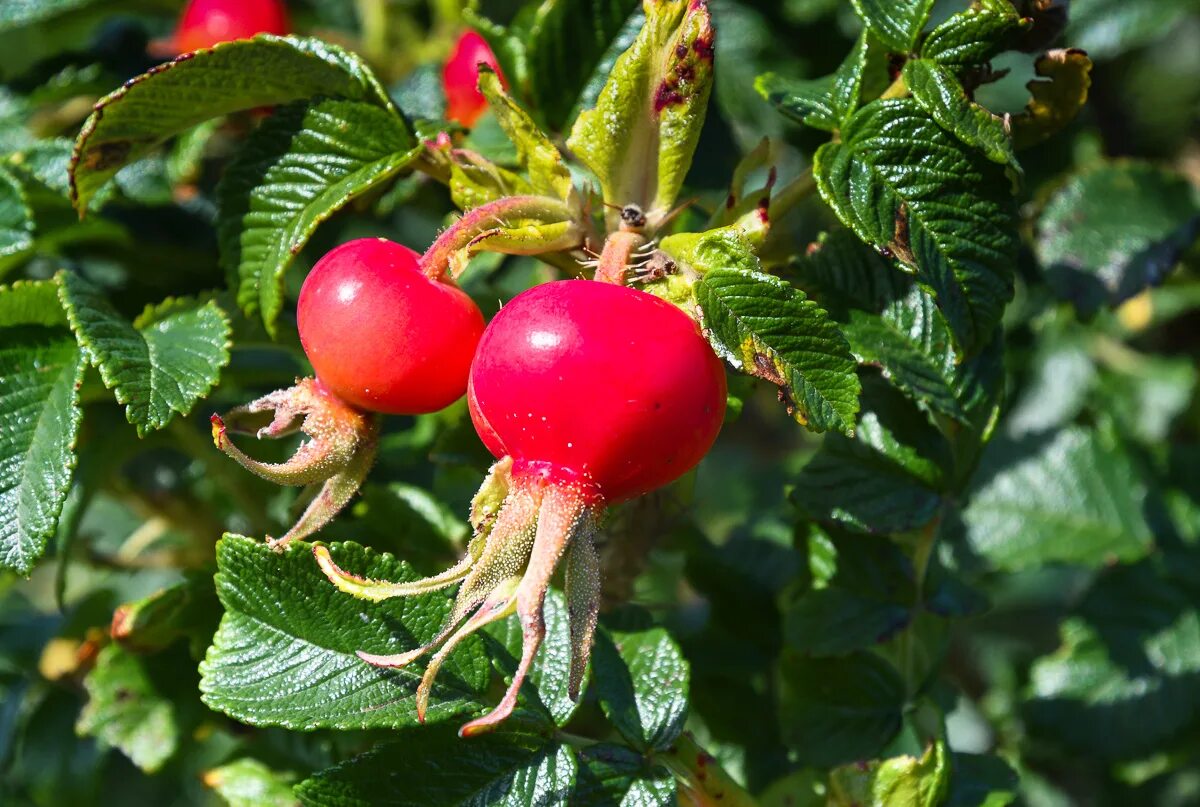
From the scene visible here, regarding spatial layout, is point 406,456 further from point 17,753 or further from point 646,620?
point 17,753

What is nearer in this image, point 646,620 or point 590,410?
point 590,410

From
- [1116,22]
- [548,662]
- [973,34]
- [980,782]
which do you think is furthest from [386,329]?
[1116,22]

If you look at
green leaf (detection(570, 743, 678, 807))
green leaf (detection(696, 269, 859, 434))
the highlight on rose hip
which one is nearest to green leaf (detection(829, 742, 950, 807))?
the highlight on rose hip

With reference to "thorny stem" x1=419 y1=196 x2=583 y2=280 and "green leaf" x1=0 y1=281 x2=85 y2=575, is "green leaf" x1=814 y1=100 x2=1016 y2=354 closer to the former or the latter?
"thorny stem" x1=419 y1=196 x2=583 y2=280

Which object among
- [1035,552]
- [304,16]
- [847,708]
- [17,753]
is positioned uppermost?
[304,16]

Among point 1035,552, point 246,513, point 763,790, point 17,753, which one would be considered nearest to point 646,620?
point 763,790

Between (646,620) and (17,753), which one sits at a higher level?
(646,620)

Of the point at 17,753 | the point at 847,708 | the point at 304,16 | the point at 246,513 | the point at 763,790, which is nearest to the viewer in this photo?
the point at 847,708
